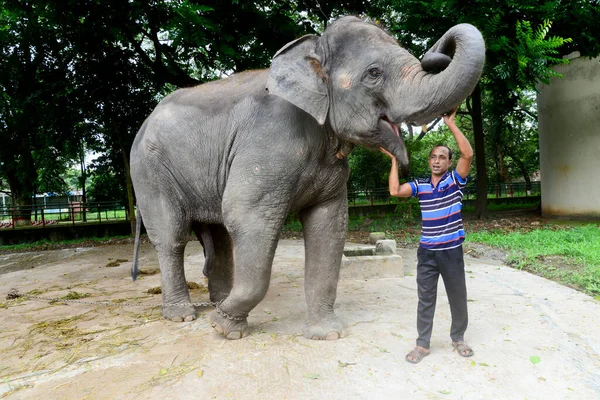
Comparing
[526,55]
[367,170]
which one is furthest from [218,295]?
[367,170]

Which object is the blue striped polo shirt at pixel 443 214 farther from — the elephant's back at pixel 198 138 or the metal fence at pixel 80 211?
the metal fence at pixel 80 211

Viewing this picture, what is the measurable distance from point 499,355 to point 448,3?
734 cm

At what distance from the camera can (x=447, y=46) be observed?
2490 mm

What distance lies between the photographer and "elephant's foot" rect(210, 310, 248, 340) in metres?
3.24

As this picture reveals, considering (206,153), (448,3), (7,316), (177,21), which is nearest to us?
(206,153)

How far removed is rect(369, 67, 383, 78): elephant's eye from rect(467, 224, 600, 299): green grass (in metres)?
3.32

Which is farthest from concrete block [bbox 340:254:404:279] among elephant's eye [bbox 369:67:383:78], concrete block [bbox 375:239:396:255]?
elephant's eye [bbox 369:67:383:78]

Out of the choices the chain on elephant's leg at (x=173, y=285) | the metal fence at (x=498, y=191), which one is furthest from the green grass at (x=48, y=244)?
the metal fence at (x=498, y=191)

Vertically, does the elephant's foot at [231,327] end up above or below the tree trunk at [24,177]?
below

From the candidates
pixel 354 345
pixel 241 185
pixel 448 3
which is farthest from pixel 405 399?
pixel 448 3

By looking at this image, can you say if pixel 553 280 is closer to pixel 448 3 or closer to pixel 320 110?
pixel 320 110

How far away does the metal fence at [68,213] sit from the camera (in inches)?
522

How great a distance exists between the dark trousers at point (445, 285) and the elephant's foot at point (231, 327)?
4.17ft

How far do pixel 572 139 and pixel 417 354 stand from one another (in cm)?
1041
